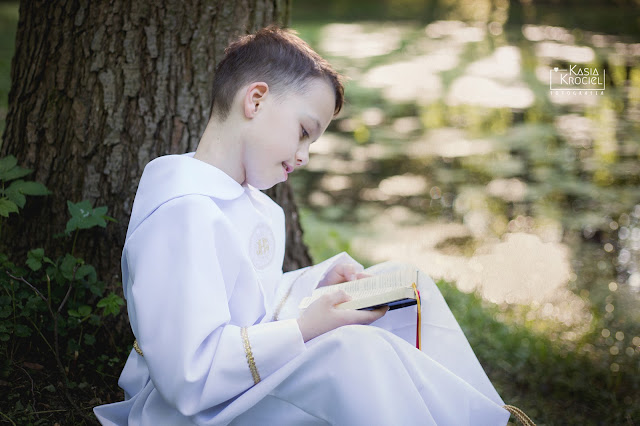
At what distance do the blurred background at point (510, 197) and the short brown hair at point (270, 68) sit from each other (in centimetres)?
156

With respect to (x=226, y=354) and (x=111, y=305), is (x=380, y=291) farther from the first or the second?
(x=111, y=305)

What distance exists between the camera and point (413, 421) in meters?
1.43

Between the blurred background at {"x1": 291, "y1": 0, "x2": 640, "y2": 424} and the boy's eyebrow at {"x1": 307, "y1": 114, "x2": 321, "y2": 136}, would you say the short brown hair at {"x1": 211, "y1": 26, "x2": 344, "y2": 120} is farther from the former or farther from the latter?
the blurred background at {"x1": 291, "y1": 0, "x2": 640, "y2": 424}

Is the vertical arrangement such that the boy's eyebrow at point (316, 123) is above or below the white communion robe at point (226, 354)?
above

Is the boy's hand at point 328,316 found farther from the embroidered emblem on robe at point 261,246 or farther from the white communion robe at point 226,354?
the embroidered emblem on robe at point 261,246

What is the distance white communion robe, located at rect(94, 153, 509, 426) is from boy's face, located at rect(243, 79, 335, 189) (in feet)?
0.47

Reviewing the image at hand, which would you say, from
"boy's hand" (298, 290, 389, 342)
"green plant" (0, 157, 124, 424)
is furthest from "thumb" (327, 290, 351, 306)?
"green plant" (0, 157, 124, 424)

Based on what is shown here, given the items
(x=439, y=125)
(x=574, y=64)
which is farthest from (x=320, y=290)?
(x=574, y=64)

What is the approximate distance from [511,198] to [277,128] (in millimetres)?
3657

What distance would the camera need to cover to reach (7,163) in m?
2.22

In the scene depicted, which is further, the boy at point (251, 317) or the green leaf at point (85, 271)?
the green leaf at point (85, 271)

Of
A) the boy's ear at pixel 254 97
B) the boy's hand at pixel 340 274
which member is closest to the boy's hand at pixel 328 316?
the boy's hand at pixel 340 274

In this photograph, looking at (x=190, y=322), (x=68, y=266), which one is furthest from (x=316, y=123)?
(x=68, y=266)

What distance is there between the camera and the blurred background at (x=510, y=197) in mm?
2859
